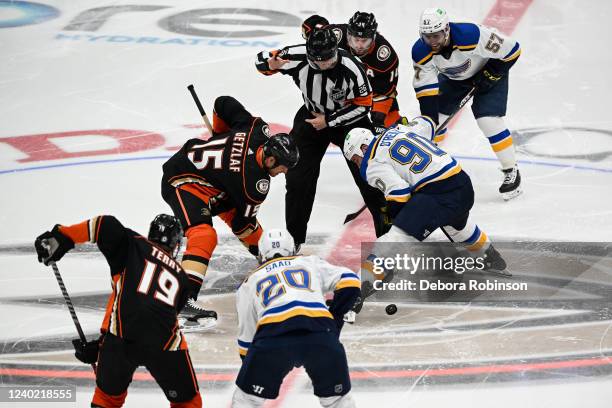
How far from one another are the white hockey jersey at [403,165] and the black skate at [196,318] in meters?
→ 1.09

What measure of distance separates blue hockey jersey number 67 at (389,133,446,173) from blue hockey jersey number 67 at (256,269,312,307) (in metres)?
1.43

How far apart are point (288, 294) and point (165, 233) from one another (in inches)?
24.7

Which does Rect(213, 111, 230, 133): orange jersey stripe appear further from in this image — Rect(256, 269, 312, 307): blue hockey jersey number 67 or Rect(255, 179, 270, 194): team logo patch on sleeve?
Rect(256, 269, 312, 307): blue hockey jersey number 67

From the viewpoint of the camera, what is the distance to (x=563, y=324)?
5.05 m

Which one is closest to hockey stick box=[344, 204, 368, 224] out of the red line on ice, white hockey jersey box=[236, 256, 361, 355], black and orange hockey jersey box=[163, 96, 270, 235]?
black and orange hockey jersey box=[163, 96, 270, 235]

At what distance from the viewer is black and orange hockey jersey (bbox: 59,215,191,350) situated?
3.83m

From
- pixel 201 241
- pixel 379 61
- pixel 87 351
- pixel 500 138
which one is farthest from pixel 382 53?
pixel 87 351

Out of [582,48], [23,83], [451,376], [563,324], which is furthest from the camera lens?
[582,48]

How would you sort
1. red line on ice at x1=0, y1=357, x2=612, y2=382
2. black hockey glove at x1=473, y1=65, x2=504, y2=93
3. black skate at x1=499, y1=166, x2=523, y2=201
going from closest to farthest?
red line on ice at x1=0, y1=357, x2=612, y2=382
black hockey glove at x1=473, y1=65, x2=504, y2=93
black skate at x1=499, y1=166, x2=523, y2=201

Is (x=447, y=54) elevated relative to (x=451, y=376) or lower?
elevated

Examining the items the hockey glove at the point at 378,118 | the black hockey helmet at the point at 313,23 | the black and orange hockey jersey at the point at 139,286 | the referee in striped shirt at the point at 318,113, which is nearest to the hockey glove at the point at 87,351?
the black and orange hockey jersey at the point at 139,286

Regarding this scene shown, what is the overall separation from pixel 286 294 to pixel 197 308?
4.64ft

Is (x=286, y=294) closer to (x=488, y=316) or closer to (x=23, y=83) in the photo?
(x=488, y=316)

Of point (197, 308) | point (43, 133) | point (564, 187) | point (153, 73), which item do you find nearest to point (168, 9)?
point (153, 73)
